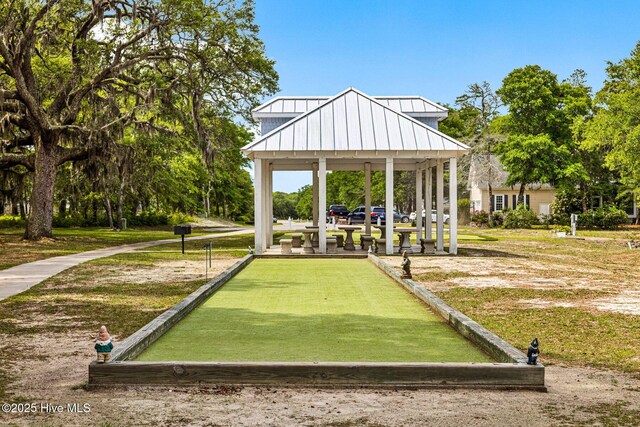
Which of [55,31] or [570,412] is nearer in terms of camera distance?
[570,412]

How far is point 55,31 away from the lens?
27.8 meters

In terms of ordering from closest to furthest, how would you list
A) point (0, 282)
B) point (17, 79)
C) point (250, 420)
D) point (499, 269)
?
point (250, 420) → point (0, 282) → point (499, 269) → point (17, 79)

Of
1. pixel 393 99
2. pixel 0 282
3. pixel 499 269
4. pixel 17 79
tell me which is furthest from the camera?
pixel 393 99

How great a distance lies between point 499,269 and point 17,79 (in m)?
19.2

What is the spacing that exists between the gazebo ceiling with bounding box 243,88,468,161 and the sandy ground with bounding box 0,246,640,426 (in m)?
15.3

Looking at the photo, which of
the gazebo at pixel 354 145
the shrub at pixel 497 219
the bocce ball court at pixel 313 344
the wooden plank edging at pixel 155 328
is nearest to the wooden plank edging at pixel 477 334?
the bocce ball court at pixel 313 344

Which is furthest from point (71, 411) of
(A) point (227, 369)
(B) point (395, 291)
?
(B) point (395, 291)

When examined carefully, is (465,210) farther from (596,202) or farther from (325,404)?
(325,404)

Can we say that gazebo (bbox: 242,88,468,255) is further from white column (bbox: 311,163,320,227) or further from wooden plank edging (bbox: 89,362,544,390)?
wooden plank edging (bbox: 89,362,544,390)

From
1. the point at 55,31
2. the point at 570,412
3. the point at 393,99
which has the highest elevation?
the point at 55,31

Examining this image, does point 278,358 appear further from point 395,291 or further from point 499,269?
point 499,269

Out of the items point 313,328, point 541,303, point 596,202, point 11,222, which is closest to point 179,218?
point 11,222

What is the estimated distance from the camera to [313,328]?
906cm

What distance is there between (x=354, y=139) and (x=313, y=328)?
14002mm
